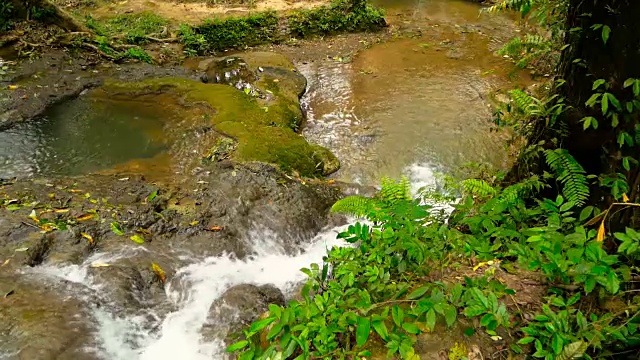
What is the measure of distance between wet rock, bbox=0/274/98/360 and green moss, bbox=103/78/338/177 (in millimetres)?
3186

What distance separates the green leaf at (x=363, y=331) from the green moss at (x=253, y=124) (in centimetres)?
441

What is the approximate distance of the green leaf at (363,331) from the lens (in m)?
2.32

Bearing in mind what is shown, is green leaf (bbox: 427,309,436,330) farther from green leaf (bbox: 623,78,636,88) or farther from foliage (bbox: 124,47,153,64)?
foliage (bbox: 124,47,153,64)

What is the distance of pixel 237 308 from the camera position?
4.41 meters

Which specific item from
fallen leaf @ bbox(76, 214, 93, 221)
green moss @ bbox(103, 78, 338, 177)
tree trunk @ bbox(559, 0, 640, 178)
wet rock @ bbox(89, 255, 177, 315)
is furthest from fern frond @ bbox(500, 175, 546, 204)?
fallen leaf @ bbox(76, 214, 93, 221)

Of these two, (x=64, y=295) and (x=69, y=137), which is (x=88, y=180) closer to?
(x=69, y=137)

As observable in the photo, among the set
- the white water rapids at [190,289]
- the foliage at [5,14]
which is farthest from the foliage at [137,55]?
the white water rapids at [190,289]

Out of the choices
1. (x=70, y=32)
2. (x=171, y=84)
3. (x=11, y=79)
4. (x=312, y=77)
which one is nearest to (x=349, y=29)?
(x=312, y=77)

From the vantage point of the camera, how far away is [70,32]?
33.7 feet

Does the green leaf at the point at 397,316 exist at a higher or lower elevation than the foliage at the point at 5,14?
higher

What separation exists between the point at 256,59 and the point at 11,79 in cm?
503

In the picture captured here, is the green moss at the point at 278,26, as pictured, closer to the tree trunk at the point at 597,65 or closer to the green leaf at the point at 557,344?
the tree trunk at the point at 597,65

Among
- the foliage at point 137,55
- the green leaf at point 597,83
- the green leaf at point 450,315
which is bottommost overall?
the foliage at point 137,55

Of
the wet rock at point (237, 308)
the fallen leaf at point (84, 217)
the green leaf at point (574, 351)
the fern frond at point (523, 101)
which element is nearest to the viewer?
the green leaf at point (574, 351)
